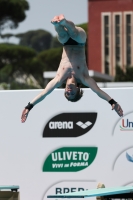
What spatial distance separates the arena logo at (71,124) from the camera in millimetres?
13352

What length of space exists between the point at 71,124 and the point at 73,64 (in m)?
3.67

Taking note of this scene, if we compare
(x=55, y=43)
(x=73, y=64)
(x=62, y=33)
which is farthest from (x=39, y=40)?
(x=62, y=33)

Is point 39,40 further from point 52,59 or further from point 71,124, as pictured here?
point 71,124

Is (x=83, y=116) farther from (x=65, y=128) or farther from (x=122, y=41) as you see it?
(x=122, y=41)

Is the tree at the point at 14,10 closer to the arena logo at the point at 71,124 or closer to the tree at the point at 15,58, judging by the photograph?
the tree at the point at 15,58

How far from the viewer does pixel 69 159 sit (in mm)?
13391

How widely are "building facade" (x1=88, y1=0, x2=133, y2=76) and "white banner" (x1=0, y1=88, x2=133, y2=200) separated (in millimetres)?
65609

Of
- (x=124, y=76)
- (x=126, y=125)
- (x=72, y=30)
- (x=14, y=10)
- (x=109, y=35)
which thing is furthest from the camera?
(x=109, y=35)

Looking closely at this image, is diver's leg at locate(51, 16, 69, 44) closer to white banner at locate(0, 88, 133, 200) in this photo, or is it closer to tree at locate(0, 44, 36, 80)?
white banner at locate(0, 88, 133, 200)

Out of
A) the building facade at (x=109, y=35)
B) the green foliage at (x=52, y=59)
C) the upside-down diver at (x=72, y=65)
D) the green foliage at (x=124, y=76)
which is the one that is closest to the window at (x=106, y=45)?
the building facade at (x=109, y=35)

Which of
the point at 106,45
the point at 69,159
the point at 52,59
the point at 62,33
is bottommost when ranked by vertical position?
the point at 52,59

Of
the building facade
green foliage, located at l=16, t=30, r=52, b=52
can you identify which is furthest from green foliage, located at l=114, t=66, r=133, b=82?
green foliage, located at l=16, t=30, r=52, b=52

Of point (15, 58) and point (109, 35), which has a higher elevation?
point (109, 35)

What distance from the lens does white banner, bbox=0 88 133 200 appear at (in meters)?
13.2
